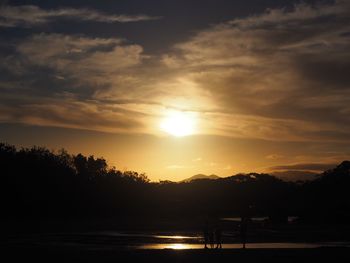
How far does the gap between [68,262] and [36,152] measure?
117841 millimetres

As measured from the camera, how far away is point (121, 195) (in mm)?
136750

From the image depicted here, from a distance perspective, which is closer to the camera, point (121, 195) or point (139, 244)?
point (139, 244)

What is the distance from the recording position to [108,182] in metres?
145

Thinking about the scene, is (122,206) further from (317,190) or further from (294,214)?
(317,190)

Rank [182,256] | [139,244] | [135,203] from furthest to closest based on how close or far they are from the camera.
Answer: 1. [135,203]
2. [139,244]
3. [182,256]

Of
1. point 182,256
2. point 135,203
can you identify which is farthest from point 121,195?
point 182,256

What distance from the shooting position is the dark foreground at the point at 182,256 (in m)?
30.1

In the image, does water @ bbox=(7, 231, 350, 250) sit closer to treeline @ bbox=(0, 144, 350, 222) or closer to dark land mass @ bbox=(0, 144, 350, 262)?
dark land mass @ bbox=(0, 144, 350, 262)

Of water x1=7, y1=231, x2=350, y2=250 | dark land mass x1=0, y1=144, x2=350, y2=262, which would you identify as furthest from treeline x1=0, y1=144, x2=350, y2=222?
water x1=7, y1=231, x2=350, y2=250

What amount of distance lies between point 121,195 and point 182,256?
10641cm

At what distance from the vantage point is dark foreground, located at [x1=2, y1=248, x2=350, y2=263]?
30123 mm

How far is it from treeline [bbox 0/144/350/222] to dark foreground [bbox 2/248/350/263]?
68.3 metres

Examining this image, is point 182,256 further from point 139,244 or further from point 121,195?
point 121,195

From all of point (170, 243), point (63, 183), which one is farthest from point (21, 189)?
point (170, 243)
